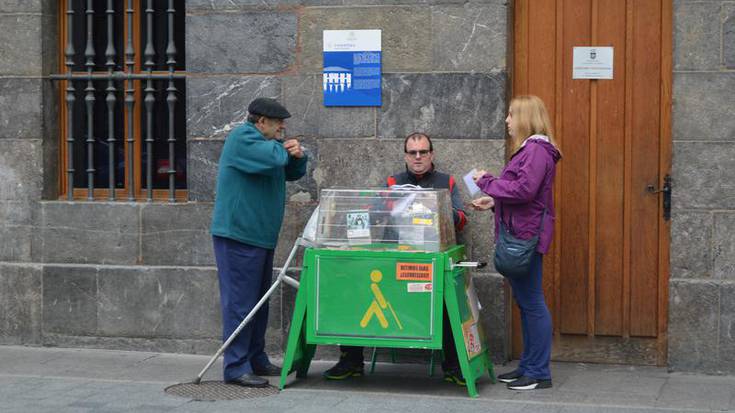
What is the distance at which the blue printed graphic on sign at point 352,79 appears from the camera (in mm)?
8438

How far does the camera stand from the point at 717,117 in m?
7.91

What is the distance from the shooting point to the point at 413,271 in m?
7.26

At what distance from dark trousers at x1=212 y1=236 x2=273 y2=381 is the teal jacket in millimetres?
82

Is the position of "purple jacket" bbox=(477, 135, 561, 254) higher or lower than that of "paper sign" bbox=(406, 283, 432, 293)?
higher

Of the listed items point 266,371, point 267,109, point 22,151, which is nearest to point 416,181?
point 267,109

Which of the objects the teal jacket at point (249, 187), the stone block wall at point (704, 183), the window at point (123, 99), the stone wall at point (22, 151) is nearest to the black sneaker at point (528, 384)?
the stone block wall at point (704, 183)

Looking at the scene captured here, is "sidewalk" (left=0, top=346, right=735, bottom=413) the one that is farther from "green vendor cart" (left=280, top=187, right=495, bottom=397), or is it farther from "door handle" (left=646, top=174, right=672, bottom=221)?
"door handle" (left=646, top=174, right=672, bottom=221)

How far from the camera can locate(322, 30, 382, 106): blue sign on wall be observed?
8430mm

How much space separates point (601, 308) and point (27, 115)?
179 inches

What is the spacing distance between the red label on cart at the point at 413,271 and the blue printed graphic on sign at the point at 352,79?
161 centimetres

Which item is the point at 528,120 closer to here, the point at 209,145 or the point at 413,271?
the point at 413,271

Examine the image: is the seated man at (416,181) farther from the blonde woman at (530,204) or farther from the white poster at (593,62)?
the white poster at (593,62)

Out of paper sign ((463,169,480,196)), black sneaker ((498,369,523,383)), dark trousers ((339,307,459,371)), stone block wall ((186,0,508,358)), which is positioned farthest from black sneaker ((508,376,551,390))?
paper sign ((463,169,480,196))

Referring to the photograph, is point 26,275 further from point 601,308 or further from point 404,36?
point 601,308
